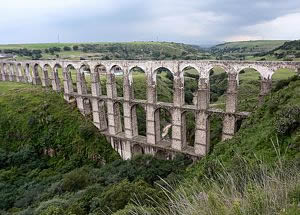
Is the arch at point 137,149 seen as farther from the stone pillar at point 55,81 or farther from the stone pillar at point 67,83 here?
the stone pillar at point 55,81

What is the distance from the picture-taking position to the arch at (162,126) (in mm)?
32094

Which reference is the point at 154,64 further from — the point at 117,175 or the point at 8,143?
the point at 8,143

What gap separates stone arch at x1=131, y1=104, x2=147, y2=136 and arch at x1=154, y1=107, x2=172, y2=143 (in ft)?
9.42

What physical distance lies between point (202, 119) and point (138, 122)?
16514mm

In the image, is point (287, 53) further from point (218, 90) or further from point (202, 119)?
point (202, 119)

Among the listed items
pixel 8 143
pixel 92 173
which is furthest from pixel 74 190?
pixel 8 143

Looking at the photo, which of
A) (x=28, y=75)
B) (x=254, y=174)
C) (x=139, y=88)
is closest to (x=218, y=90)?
(x=139, y=88)

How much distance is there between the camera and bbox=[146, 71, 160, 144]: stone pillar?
30.8 m

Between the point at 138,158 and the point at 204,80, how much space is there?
472 inches

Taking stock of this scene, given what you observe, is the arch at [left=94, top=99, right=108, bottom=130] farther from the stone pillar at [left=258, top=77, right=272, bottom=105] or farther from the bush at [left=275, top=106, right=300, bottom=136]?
the bush at [left=275, top=106, right=300, bottom=136]

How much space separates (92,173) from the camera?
3016 cm

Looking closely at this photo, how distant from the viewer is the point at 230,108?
26.1m

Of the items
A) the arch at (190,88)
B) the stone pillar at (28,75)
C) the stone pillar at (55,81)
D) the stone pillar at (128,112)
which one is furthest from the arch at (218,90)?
the stone pillar at (28,75)

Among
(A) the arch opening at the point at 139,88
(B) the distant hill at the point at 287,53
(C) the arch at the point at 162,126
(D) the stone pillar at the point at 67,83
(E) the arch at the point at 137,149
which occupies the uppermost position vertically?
(B) the distant hill at the point at 287,53
